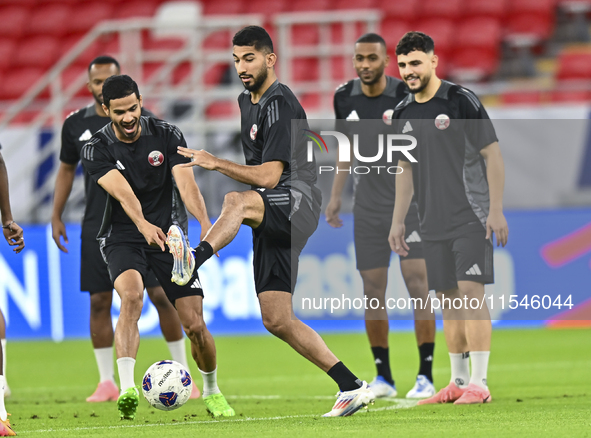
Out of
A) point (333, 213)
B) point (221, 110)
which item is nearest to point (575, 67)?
point (221, 110)

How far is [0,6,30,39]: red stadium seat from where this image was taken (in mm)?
18938

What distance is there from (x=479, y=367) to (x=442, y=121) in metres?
1.69

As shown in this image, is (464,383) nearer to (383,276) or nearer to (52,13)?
(383,276)

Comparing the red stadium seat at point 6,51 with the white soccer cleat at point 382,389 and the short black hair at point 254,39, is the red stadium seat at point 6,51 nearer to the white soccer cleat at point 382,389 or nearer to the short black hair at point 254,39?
the white soccer cleat at point 382,389

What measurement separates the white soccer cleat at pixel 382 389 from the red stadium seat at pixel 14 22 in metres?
14.1

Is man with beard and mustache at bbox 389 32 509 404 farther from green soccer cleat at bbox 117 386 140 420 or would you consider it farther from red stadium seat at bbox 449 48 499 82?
red stadium seat at bbox 449 48 499 82

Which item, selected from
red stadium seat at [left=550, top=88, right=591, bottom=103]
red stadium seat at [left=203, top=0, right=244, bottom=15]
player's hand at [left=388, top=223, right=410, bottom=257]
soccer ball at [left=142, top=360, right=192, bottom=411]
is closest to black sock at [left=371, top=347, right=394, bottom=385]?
player's hand at [left=388, top=223, right=410, bottom=257]

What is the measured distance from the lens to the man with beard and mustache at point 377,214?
23.8ft

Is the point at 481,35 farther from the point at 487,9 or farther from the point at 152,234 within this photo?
the point at 152,234

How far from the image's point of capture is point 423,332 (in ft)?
23.9

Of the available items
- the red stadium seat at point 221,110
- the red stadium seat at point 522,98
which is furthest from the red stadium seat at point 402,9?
the red stadium seat at point 221,110

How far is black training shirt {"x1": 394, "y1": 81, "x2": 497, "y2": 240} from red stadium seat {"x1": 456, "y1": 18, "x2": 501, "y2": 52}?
10.6 meters

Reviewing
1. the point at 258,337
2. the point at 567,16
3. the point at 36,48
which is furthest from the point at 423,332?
the point at 36,48

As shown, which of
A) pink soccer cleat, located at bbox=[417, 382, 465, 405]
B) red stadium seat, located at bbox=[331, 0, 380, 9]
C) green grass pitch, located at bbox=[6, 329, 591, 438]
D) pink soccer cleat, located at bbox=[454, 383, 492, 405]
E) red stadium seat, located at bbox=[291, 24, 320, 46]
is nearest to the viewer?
green grass pitch, located at bbox=[6, 329, 591, 438]
